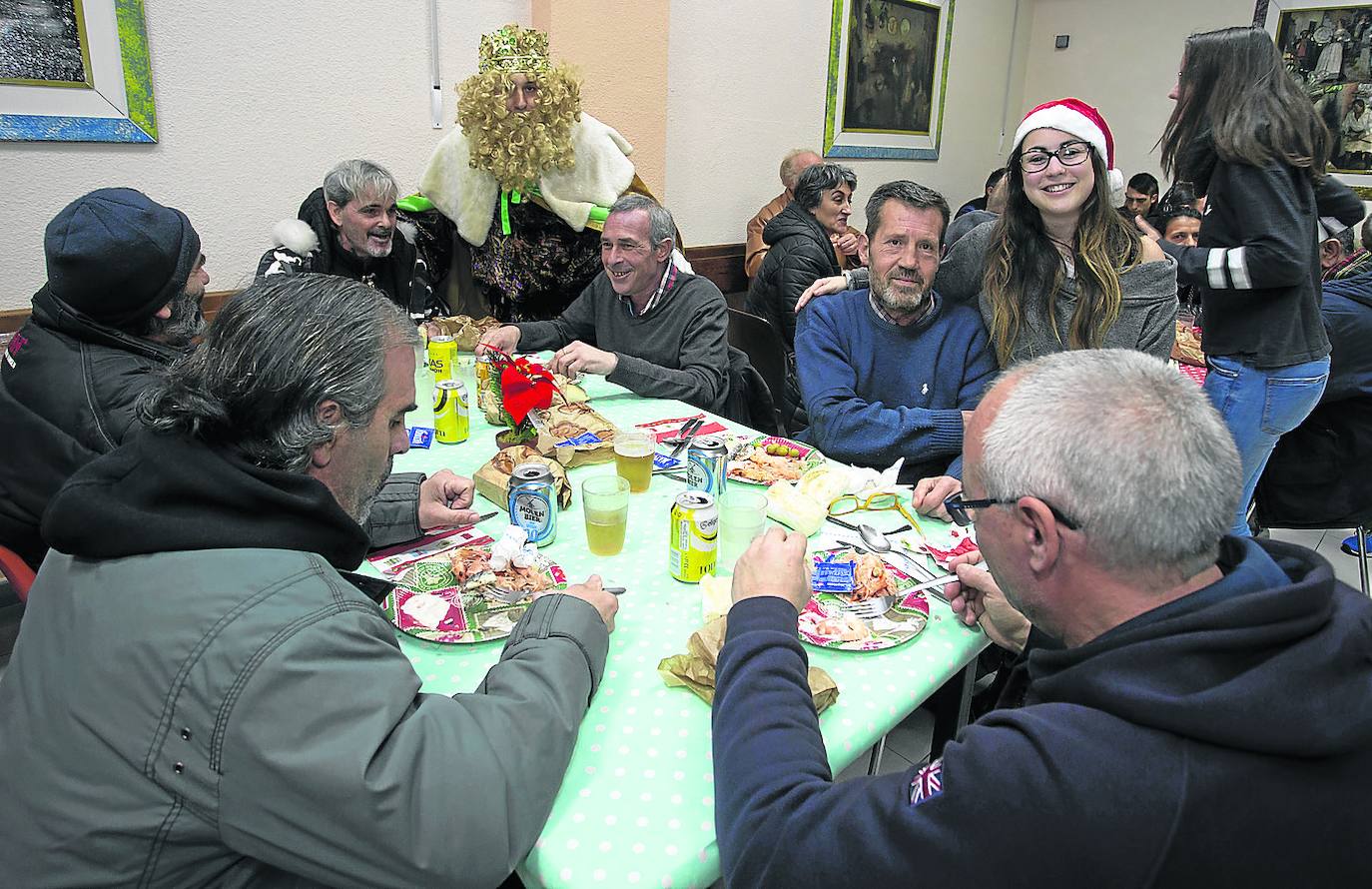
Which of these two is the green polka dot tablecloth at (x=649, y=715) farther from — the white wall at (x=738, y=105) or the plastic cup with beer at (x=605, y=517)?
the white wall at (x=738, y=105)

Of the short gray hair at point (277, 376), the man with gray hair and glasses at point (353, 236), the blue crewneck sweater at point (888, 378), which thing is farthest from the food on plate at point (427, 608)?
the man with gray hair and glasses at point (353, 236)

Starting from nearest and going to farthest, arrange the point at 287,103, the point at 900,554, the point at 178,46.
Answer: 1. the point at 900,554
2. the point at 178,46
3. the point at 287,103

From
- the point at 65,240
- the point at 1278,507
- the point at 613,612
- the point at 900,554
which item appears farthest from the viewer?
the point at 1278,507

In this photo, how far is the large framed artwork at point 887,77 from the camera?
19.8ft

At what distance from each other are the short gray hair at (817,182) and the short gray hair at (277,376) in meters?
3.90

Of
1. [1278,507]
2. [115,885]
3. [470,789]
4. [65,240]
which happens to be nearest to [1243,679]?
[470,789]

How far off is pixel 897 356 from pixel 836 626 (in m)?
1.37

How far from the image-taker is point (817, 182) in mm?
4637

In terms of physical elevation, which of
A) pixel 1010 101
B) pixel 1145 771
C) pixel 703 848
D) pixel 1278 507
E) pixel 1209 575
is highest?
pixel 1010 101

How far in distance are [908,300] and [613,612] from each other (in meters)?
1.56

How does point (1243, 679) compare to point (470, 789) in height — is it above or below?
above

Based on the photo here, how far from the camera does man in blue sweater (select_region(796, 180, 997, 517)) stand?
236 centimetres

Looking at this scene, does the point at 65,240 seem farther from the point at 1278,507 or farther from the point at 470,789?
the point at 1278,507

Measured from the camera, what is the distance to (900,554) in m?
1.61
